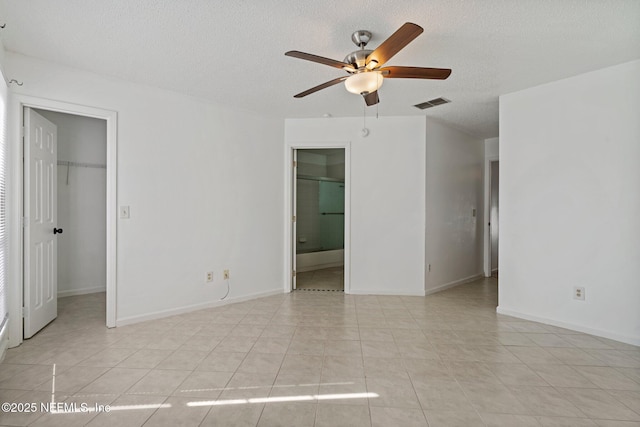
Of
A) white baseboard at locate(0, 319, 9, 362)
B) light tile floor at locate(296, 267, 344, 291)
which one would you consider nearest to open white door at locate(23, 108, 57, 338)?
white baseboard at locate(0, 319, 9, 362)

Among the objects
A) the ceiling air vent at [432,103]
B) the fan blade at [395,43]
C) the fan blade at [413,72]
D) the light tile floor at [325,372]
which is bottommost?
the light tile floor at [325,372]

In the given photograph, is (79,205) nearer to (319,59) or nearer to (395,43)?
Result: (319,59)

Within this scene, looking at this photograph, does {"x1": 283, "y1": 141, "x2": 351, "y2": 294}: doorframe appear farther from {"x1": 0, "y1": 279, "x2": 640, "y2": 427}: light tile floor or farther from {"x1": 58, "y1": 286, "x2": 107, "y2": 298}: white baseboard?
{"x1": 58, "y1": 286, "x2": 107, "y2": 298}: white baseboard

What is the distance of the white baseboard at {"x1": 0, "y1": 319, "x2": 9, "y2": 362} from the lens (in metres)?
2.26

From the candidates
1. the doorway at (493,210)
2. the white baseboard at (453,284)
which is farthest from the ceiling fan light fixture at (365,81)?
the doorway at (493,210)

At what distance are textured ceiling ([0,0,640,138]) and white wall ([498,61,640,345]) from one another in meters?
0.26

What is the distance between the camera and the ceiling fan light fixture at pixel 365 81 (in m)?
2.12

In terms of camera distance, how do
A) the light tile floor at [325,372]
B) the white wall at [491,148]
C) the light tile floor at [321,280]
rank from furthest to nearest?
1. the white wall at [491,148]
2. the light tile floor at [321,280]
3. the light tile floor at [325,372]

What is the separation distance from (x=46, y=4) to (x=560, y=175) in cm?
431

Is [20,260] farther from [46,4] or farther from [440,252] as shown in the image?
[440,252]

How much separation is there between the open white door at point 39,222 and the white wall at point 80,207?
1.11 metres

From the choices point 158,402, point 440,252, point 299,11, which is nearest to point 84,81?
point 299,11

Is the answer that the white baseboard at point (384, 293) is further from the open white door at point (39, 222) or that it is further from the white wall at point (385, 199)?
the open white door at point (39, 222)

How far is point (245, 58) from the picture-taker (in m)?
2.55
